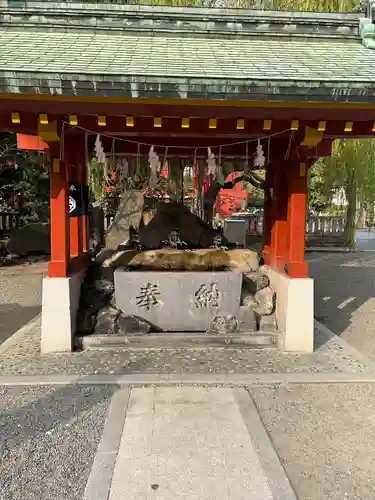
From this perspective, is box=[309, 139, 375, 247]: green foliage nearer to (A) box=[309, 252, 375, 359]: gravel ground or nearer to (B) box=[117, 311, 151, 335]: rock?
(A) box=[309, 252, 375, 359]: gravel ground

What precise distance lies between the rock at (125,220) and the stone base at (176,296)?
249cm

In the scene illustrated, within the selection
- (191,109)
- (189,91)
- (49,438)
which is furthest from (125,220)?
(49,438)

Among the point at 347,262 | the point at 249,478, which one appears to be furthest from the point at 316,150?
the point at 347,262

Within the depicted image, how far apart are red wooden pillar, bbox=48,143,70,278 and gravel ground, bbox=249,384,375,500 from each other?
296 centimetres

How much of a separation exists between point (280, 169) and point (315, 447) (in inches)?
171

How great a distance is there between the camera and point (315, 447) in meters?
3.32

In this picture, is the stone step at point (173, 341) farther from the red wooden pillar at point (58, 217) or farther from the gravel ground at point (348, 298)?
the gravel ground at point (348, 298)

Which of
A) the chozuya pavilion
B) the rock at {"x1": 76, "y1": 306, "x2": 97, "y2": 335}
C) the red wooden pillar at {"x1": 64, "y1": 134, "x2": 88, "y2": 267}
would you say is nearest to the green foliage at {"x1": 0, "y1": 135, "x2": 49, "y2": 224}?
the red wooden pillar at {"x1": 64, "y1": 134, "x2": 88, "y2": 267}

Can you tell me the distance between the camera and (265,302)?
20.1 feet

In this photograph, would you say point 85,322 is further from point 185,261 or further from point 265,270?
point 265,270

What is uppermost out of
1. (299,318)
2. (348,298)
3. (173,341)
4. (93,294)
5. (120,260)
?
(120,260)

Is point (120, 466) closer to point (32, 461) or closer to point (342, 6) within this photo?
point (32, 461)

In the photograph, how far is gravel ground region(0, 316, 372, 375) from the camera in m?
4.84

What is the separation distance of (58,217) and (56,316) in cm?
133
